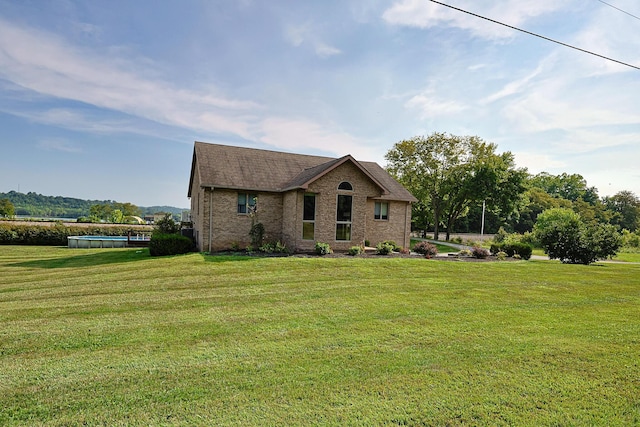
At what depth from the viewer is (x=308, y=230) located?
682 inches

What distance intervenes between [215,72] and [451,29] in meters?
10.7

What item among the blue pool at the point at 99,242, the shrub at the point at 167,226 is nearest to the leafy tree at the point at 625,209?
the shrub at the point at 167,226

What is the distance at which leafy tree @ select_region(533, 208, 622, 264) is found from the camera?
18.9 m

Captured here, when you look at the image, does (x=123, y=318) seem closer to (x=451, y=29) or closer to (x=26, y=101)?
(x=451, y=29)

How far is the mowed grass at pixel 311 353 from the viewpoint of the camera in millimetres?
3963

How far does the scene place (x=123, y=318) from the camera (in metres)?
7.07

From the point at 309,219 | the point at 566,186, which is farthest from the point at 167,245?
the point at 566,186

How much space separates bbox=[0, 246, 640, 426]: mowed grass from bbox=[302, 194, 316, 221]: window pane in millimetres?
6561

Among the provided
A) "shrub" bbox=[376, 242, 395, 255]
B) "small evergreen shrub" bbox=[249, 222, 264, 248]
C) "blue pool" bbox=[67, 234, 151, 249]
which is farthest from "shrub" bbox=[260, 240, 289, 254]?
"blue pool" bbox=[67, 234, 151, 249]

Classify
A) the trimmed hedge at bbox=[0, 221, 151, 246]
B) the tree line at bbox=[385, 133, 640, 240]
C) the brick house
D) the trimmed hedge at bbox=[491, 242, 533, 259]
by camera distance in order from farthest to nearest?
the tree line at bbox=[385, 133, 640, 240] → the trimmed hedge at bbox=[0, 221, 151, 246] → the trimmed hedge at bbox=[491, 242, 533, 259] → the brick house

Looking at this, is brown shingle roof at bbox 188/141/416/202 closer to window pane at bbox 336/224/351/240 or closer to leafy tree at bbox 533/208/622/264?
window pane at bbox 336/224/351/240

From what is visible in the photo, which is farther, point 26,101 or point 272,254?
point 26,101

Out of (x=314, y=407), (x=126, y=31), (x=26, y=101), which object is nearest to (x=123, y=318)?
(x=314, y=407)

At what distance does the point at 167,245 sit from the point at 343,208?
28.9 ft
